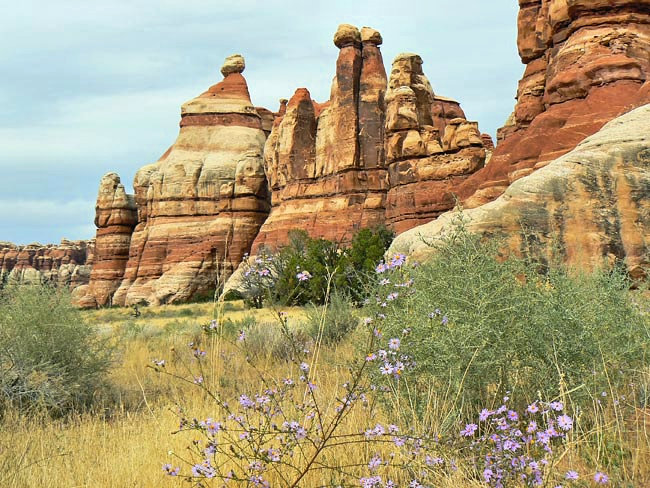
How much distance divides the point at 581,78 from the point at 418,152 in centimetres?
1325

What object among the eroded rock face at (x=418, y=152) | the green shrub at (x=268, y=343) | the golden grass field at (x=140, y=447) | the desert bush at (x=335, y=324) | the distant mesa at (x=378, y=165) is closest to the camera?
the golden grass field at (x=140, y=447)

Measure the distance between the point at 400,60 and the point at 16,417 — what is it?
36.4 meters

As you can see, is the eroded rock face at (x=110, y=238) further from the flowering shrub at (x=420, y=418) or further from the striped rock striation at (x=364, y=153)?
the flowering shrub at (x=420, y=418)

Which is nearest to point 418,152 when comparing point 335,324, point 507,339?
point 335,324

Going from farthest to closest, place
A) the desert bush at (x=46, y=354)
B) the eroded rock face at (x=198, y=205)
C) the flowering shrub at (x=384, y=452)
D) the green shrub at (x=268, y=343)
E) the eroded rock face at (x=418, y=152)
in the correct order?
the eroded rock face at (x=198, y=205) < the eroded rock face at (x=418, y=152) < the green shrub at (x=268, y=343) < the desert bush at (x=46, y=354) < the flowering shrub at (x=384, y=452)

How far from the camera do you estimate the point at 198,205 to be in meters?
47.9

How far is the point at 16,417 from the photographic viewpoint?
4469 millimetres

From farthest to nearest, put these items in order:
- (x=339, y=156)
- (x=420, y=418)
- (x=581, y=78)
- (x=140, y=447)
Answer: (x=339, y=156) < (x=581, y=78) < (x=140, y=447) < (x=420, y=418)

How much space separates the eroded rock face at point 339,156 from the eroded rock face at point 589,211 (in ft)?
89.2

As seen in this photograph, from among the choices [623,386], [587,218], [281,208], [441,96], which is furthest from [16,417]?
[441,96]

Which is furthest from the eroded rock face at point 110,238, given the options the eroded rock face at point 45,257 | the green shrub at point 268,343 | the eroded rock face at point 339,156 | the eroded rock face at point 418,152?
the green shrub at point 268,343

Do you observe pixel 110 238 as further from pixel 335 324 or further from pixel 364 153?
pixel 335 324

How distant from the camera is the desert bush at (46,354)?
17.0 ft

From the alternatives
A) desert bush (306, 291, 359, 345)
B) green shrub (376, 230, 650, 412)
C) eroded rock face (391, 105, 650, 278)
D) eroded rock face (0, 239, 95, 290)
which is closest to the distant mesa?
eroded rock face (391, 105, 650, 278)
